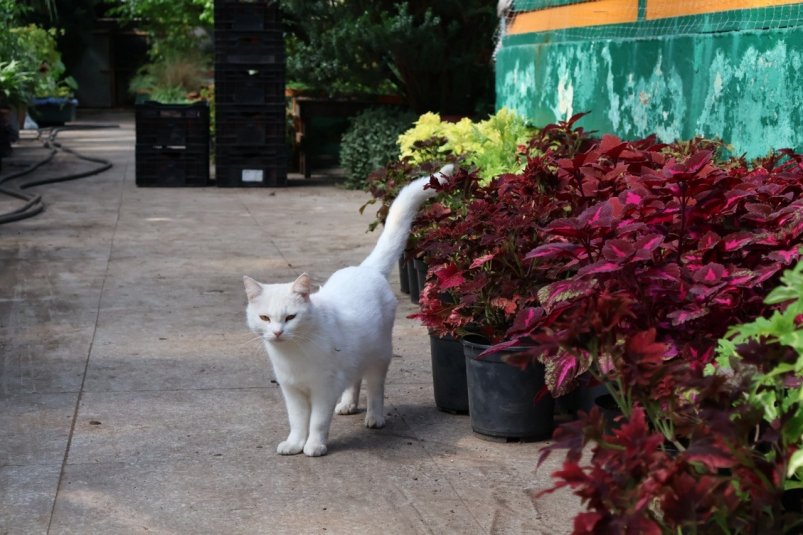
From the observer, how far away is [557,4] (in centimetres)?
974

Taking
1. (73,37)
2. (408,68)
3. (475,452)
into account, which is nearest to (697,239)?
(475,452)

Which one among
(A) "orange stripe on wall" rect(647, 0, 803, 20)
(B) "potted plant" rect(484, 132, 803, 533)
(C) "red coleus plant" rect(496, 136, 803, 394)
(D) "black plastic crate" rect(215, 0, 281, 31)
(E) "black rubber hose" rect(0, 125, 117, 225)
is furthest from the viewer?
(D) "black plastic crate" rect(215, 0, 281, 31)

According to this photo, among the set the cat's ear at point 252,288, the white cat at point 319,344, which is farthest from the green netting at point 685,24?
the cat's ear at point 252,288

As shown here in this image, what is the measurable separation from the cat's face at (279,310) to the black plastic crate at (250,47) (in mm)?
10445

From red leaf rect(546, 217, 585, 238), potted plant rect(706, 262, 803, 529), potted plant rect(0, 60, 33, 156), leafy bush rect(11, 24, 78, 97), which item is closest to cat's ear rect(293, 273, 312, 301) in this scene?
red leaf rect(546, 217, 585, 238)

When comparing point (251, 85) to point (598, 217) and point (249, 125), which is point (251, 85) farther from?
point (598, 217)

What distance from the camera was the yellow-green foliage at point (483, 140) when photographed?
284 inches

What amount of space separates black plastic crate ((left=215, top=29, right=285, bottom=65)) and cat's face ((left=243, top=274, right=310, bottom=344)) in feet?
34.3

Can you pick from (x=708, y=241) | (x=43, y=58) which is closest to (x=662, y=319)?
(x=708, y=241)

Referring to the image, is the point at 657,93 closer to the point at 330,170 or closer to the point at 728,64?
the point at 728,64

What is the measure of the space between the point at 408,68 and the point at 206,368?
846 centimetres

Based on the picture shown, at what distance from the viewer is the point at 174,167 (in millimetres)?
14836

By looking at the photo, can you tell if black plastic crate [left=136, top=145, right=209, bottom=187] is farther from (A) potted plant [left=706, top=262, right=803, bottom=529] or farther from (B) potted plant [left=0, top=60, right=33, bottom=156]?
(A) potted plant [left=706, top=262, right=803, bottom=529]

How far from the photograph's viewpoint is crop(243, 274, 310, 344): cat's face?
178 inches
